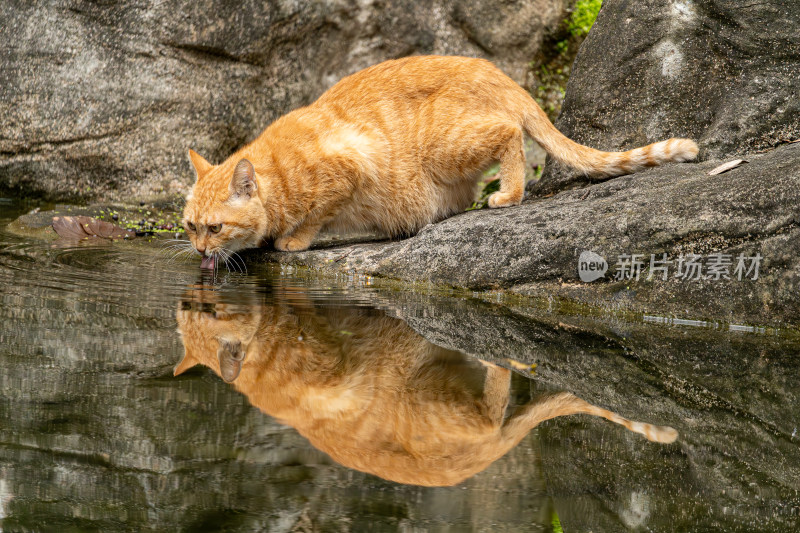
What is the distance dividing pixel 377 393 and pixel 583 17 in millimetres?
7611

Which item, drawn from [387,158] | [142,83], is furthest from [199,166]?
[142,83]

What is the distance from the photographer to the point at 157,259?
5953mm

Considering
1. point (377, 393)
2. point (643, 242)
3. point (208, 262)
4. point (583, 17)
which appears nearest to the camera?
point (377, 393)

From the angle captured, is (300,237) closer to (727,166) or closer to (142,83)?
(142,83)

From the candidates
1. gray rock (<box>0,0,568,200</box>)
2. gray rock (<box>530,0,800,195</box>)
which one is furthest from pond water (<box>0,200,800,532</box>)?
gray rock (<box>0,0,568,200</box>)

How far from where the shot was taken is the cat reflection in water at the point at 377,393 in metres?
2.51

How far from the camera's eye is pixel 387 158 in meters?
6.14

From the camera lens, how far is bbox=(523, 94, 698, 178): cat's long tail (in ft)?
18.8

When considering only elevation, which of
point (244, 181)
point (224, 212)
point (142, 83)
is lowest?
point (224, 212)

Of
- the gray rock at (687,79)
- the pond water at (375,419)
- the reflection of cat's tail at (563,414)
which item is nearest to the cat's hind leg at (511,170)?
the gray rock at (687,79)

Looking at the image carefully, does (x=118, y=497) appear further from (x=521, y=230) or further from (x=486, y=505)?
(x=521, y=230)

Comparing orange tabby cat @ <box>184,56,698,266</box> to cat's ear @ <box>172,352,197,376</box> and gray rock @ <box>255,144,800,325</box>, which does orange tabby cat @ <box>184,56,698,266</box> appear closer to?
gray rock @ <box>255,144,800,325</box>

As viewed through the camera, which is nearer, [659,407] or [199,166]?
[659,407]

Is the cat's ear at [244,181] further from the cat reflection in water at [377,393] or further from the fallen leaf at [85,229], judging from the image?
the cat reflection in water at [377,393]
